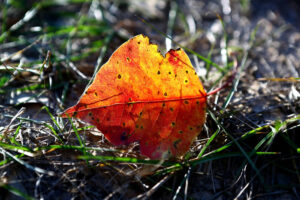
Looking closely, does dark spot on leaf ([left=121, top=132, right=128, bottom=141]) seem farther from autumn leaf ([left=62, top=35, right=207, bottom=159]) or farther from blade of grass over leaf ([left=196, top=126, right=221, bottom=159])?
blade of grass over leaf ([left=196, top=126, right=221, bottom=159])

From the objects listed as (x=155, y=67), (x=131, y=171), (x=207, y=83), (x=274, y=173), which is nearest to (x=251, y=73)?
(x=207, y=83)

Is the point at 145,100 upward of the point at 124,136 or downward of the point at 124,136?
upward

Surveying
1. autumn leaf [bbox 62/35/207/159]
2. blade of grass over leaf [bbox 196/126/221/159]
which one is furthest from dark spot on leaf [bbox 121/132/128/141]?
blade of grass over leaf [bbox 196/126/221/159]

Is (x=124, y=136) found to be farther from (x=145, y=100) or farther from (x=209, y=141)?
(x=209, y=141)

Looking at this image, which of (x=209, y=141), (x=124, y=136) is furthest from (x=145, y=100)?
(x=209, y=141)

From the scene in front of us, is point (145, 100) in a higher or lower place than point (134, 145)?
higher

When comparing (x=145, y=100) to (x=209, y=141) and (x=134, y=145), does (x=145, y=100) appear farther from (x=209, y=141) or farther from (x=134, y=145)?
(x=209, y=141)
